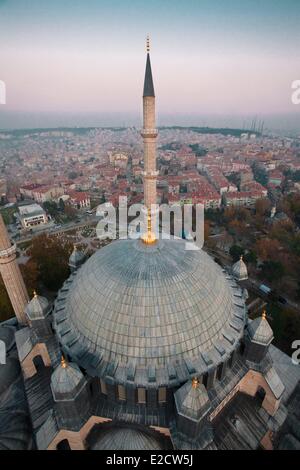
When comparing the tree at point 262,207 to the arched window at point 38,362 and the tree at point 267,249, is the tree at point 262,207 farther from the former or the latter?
the arched window at point 38,362

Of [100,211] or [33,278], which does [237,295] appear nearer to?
[33,278]

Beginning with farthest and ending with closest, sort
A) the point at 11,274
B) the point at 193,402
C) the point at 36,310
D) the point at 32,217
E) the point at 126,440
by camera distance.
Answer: the point at 32,217, the point at 11,274, the point at 36,310, the point at 126,440, the point at 193,402

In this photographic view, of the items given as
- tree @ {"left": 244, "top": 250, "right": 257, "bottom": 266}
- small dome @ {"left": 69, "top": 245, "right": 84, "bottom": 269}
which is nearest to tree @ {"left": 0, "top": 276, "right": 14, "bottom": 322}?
small dome @ {"left": 69, "top": 245, "right": 84, "bottom": 269}

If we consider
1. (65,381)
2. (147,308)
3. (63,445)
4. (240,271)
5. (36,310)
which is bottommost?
(63,445)

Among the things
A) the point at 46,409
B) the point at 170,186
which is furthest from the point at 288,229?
the point at 46,409

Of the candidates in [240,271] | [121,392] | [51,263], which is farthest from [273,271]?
[51,263]

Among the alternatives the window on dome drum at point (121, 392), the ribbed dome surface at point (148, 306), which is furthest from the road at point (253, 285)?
the window on dome drum at point (121, 392)

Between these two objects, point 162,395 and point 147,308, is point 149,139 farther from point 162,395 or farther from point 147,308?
point 162,395

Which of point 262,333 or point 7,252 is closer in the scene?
point 262,333
